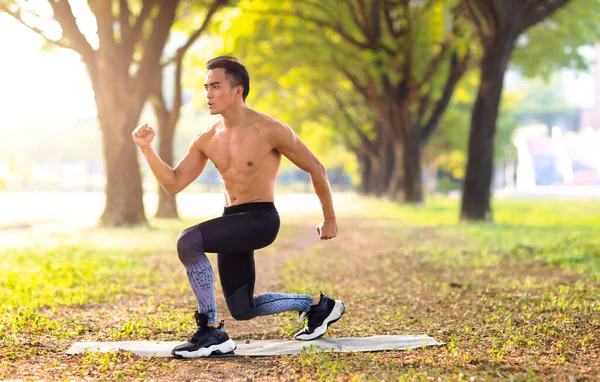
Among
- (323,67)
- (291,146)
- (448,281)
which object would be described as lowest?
(448,281)

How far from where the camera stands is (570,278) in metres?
9.45

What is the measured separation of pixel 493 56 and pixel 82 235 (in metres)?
10.3

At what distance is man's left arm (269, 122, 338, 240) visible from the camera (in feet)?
16.9

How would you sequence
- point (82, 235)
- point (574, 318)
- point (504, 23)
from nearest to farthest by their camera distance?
point (574, 318), point (82, 235), point (504, 23)

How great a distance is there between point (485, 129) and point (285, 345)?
14.2 meters

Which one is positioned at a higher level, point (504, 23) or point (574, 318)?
point (504, 23)

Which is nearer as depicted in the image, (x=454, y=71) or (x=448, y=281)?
(x=448, y=281)

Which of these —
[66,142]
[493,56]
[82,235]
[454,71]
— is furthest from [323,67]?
[66,142]

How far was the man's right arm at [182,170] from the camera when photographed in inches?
203

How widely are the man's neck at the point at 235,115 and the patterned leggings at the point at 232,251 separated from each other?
56 cm

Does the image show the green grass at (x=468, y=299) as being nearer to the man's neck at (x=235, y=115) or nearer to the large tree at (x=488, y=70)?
the man's neck at (x=235, y=115)

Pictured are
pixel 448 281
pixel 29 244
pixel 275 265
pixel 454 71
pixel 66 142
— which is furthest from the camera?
pixel 66 142

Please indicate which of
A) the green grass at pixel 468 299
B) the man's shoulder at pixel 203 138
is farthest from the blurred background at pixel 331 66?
the man's shoulder at pixel 203 138

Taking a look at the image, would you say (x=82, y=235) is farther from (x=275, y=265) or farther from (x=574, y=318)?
(x=574, y=318)
